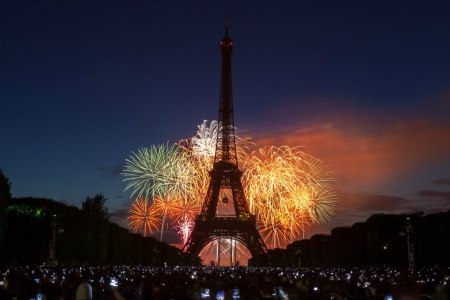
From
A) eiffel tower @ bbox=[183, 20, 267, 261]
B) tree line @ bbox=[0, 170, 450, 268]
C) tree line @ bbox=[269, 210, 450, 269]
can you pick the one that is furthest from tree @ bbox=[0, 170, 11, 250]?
eiffel tower @ bbox=[183, 20, 267, 261]

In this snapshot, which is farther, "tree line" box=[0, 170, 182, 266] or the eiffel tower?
the eiffel tower

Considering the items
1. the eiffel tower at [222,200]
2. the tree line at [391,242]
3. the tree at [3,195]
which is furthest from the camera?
the eiffel tower at [222,200]

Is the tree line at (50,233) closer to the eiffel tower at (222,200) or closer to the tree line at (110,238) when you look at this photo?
the tree line at (110,238)

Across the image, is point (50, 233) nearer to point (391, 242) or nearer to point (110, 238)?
point (110, 238)

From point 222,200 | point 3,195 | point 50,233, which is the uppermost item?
point 222,200

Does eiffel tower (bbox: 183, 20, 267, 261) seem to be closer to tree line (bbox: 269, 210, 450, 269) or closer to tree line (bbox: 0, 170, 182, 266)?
tree line (bbox: 269, 210, 450, 269)

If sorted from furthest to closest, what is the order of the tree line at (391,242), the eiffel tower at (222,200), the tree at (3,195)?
the eiffel tower at (222,200), the tree line at (391,242), the tree at (3,195)

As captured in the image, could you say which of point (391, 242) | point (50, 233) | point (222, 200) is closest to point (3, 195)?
point (50, 233)

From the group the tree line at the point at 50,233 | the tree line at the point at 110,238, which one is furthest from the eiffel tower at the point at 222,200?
the tree line at the point at 50,233

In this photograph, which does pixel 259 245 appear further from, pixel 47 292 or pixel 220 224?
pixel 47 292
